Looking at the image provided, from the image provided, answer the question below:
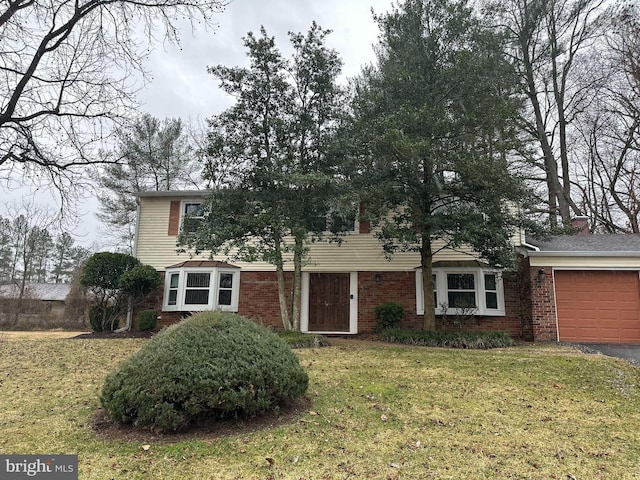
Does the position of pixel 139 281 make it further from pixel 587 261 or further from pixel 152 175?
pixel 587 261

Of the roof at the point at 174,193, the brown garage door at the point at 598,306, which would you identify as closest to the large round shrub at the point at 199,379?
the brown garage door at the point at 598,306

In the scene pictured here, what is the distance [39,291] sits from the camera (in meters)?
23.9

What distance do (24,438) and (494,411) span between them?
4860 millimetres

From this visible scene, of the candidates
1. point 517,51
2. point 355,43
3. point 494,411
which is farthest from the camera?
point 517,51

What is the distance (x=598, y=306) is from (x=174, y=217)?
12.6m

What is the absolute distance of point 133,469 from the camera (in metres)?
3.26

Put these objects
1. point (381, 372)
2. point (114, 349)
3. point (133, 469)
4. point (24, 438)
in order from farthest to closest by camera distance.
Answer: point (114, 349) → point (381, 372) → point (24, 438) → point (133, 469)

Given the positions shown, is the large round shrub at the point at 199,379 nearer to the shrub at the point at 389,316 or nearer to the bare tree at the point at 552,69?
the shrub at the point at 389,316

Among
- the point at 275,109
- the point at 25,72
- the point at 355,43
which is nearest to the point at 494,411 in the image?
the point at 275,109

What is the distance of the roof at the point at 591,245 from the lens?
10.7m

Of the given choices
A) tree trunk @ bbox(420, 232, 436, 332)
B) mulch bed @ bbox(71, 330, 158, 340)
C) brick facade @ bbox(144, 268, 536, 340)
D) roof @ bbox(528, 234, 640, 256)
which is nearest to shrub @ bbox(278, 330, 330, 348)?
brick facade @ bbox(144, 268, 536, 340)

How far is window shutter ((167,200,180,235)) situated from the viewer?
13.5m

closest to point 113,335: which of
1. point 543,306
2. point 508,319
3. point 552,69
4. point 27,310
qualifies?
point 27,310

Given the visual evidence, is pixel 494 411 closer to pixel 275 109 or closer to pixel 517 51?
pixel 275 109
